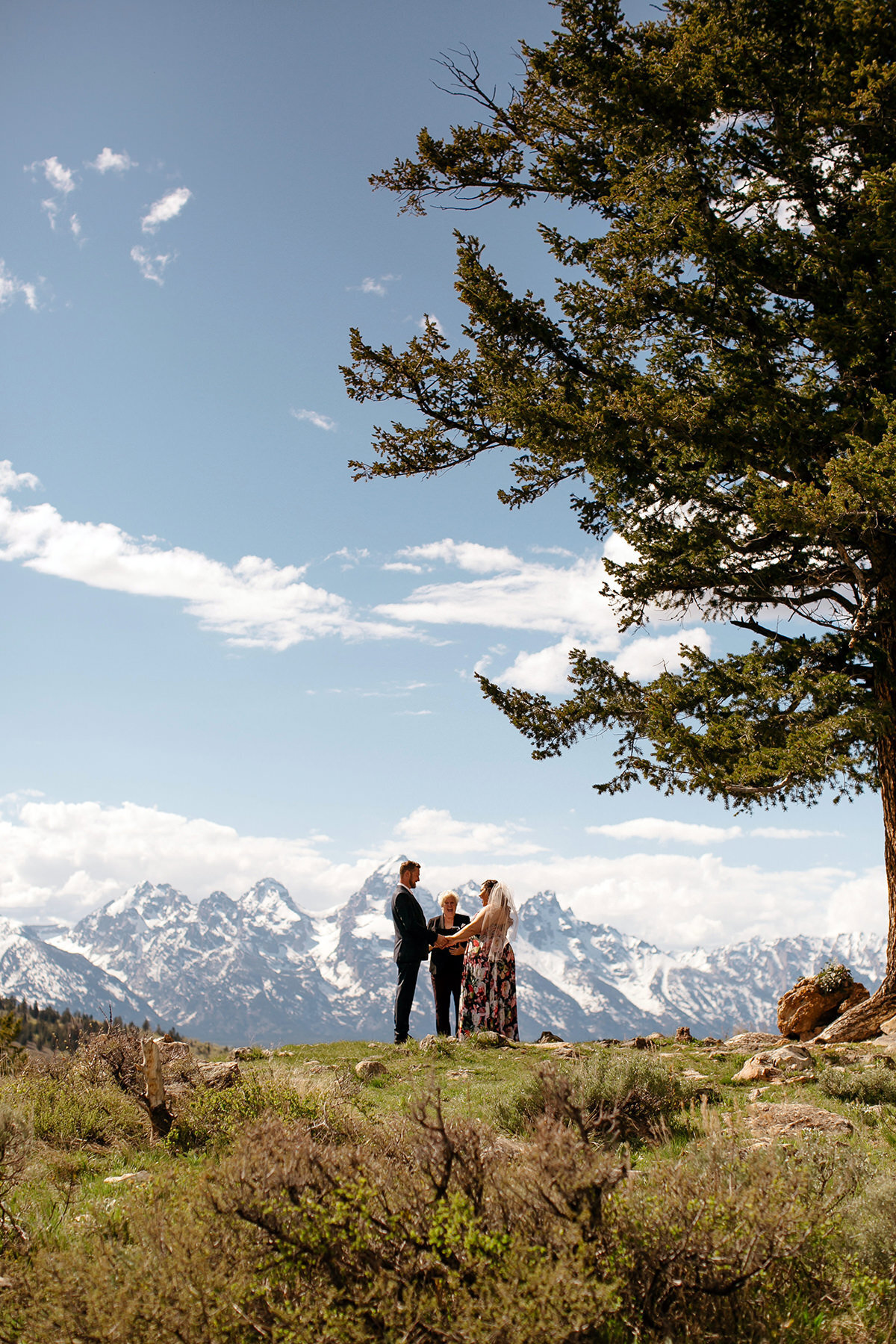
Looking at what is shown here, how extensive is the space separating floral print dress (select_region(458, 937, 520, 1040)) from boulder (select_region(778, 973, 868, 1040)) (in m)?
5.09

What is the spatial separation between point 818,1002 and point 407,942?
6.91m

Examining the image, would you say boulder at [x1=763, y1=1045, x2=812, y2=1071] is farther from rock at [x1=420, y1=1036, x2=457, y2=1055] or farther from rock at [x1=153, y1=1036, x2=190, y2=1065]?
rock at [x1=153, y1=1036, x2=190, y2=1065]

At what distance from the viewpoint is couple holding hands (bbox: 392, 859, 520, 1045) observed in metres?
11.8

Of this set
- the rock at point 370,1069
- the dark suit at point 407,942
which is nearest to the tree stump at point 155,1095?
the rock at point 370,1069

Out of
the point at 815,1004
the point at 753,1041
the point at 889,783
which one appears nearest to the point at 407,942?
the point at 753,1041

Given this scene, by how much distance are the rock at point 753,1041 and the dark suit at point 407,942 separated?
4.67 m

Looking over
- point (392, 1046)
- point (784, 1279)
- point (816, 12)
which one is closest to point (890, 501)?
point (816, 12)

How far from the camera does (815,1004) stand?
13.8 metres

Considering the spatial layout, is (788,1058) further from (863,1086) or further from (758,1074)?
(863,1086)

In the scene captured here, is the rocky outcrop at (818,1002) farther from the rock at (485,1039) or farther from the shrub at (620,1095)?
the shrub at (620,1095)

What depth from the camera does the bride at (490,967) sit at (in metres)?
11.7

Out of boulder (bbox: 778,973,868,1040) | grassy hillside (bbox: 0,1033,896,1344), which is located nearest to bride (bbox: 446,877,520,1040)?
boulder (bbox: 778,973,868,1040)

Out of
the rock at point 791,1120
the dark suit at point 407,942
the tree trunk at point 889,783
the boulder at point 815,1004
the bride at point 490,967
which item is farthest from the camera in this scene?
the boulder at point 815,1004

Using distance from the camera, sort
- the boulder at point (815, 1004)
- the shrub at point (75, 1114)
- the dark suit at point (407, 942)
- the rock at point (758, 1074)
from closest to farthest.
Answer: the shrub at point (75, 1114) < the rock at point (758, 1074) < the dark suit at point (407, 942) < the boulder at point (815, 1004)
